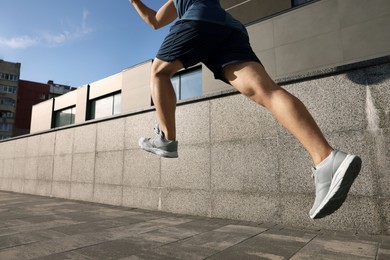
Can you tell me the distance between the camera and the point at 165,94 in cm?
214

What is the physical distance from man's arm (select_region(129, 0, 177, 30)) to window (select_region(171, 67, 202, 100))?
12942 millimetres

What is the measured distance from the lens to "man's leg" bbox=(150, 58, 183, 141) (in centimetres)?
204

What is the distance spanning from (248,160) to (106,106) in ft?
81.2

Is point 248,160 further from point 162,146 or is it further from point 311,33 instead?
point 311,33

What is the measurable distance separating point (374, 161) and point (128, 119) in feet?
17.1

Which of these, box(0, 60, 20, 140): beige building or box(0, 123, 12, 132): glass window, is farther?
box(0, 60, 20, 140): beige building

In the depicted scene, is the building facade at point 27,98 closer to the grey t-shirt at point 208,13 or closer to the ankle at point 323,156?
the grey t-shirt at point 208,13

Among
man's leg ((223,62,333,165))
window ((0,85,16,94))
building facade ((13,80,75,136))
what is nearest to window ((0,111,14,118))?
building facade ((13,80,75,136))

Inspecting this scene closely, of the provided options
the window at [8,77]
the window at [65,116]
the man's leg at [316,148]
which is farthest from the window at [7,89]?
the man's leg at [316,148]

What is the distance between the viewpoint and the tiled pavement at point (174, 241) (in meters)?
2.71

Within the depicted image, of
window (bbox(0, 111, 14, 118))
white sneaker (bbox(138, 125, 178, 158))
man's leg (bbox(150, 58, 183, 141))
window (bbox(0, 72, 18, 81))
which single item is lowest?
white sneaker (bbox(138, 125, 178, 158))

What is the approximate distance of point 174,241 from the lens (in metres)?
3.22

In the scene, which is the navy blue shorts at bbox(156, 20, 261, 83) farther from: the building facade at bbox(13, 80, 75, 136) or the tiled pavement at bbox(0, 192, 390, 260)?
the building facade at bbox(13, 80, 75, 136)

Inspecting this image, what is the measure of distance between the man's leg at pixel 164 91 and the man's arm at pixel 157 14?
0.56 meters
